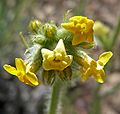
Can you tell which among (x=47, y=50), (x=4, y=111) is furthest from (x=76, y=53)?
(x=4, y=111)

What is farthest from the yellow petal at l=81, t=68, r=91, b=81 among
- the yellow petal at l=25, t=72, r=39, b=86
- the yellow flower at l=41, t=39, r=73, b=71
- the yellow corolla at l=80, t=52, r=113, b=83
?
the yellow petal at l=25, t=72, r=39, b=86

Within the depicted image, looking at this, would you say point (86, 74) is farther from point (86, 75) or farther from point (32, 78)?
point (32, 78)

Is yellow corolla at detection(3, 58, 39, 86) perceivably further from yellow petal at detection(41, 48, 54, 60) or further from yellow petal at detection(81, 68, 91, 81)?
yellow petal at detection(81, 68, 91, 81)

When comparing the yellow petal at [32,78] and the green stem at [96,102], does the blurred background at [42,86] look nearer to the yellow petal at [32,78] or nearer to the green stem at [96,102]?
the green stem at [96,102]

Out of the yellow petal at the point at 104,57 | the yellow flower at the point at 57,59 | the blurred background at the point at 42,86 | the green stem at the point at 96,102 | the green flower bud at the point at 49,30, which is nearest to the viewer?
the yellow flower at the point at 57,59

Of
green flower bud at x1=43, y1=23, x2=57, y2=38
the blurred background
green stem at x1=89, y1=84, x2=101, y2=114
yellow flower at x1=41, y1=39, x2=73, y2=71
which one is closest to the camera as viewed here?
yellow flower at x1=41, y1=39, x2=73, y2=71

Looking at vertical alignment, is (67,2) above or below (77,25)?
above

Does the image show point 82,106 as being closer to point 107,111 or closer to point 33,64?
point 107,111

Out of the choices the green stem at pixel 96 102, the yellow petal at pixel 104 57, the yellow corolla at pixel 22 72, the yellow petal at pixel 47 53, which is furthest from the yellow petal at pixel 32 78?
the green stem at pixel 96 102
